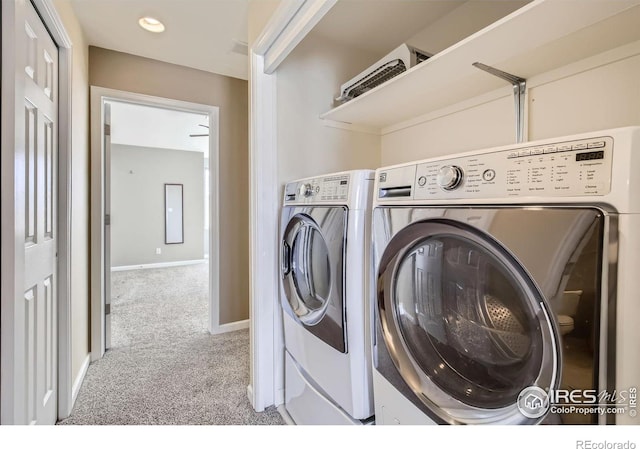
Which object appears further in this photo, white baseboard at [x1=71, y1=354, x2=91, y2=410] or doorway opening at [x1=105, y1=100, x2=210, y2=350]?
doorway opening at [x1=105, y1=100, x2=210, y2=350]

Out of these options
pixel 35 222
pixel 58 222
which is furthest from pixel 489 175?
pixel 58 222

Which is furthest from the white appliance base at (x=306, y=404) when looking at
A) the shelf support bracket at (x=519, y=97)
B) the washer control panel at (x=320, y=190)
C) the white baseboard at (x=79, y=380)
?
the shelf support bracket at (x=519, y=97)

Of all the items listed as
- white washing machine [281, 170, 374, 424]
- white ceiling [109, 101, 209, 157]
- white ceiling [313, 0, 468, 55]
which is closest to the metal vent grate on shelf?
white ceiling [313, 0, 468, 55]

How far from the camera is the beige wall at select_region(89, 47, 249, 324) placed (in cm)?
236

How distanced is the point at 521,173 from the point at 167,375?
222 cm

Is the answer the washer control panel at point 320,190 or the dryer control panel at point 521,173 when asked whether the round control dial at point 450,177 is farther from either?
the washer control panel at point 320,190

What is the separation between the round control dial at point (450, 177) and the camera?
2.27 ft

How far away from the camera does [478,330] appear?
726 millimetres

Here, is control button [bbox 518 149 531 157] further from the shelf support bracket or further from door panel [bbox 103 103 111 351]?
door panel [bbox 103 103 111 351]

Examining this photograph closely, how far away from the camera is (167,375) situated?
1867 mm

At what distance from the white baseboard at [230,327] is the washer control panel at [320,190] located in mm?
1647

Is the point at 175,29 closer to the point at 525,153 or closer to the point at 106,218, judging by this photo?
the point at 106,218
